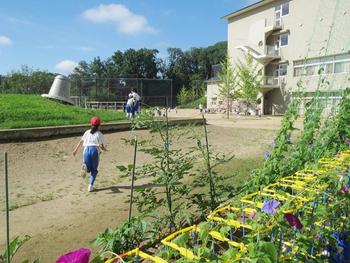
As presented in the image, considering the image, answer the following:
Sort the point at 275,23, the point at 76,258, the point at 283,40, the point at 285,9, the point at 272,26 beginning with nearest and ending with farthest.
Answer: the point at 76,258
the point at 285,9
the point at 283,40
the point at 272,26
the point at 275,23

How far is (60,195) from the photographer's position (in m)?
6.95

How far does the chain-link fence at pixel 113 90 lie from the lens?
100 ft

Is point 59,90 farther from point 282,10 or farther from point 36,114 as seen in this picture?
point 282,10

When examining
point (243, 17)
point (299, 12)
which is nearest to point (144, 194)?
point (299, 12)

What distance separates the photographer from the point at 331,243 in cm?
227

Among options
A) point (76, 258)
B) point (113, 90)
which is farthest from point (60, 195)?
point (113, 90)

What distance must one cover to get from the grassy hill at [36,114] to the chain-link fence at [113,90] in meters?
14.3

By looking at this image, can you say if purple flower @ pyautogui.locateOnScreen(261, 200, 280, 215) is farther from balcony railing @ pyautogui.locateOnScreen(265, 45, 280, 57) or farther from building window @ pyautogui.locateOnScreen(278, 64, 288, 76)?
balcony railing @ pyautogui.locateOnScreen(265, 45, 280, 57)

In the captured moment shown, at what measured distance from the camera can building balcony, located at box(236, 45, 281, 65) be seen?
37.7 metres

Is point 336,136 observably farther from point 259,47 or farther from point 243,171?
point 259,47

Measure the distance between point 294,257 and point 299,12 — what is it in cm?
3603

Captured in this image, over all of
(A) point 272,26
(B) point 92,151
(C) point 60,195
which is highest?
(A) point 272,26

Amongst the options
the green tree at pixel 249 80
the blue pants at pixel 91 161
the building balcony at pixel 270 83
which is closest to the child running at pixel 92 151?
the blue pants at pixel 91 161

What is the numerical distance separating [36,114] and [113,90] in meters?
19.0
